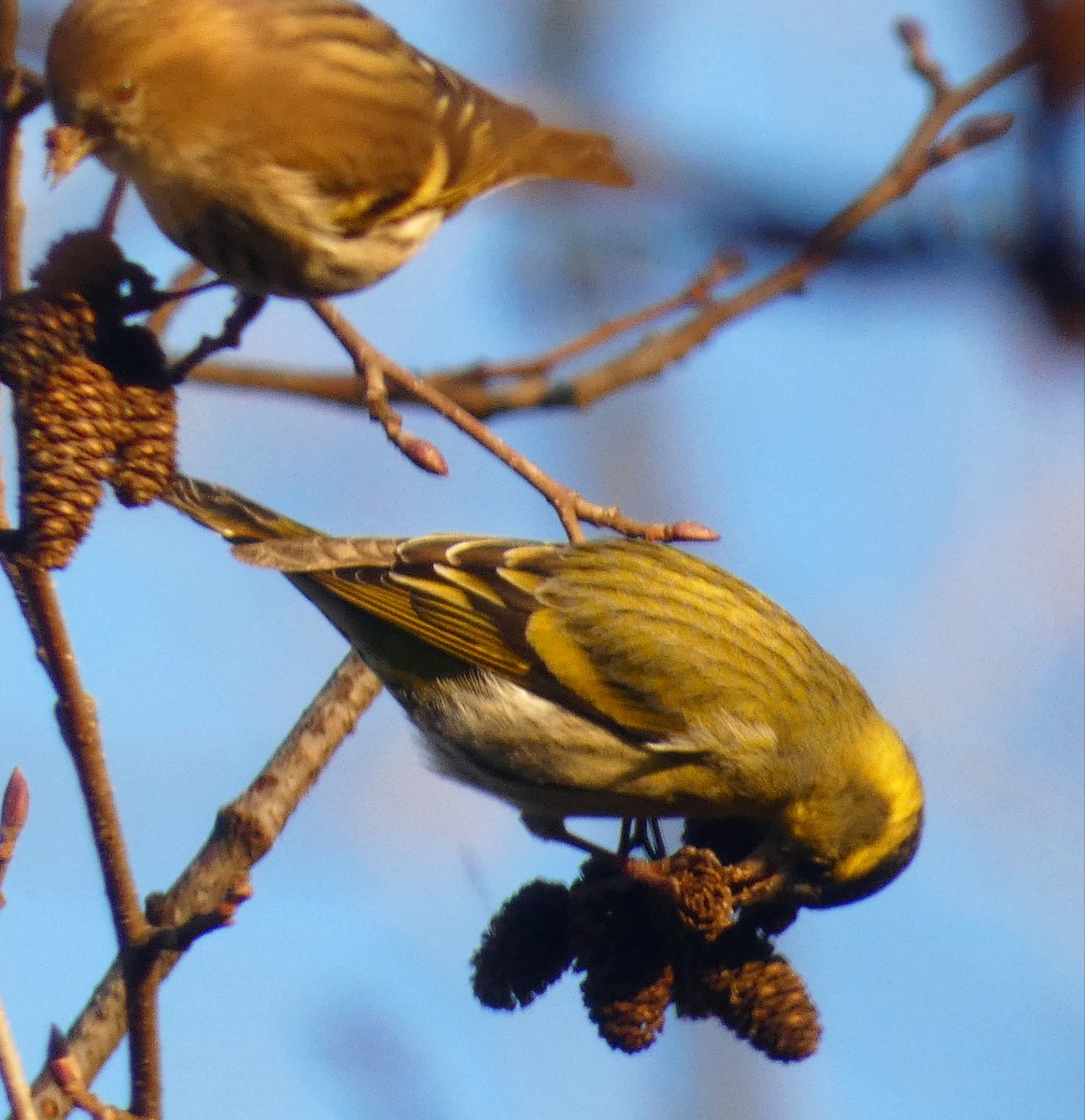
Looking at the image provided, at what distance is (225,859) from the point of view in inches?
110

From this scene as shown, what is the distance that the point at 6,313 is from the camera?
218cm

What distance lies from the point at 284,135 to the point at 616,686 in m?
1.48

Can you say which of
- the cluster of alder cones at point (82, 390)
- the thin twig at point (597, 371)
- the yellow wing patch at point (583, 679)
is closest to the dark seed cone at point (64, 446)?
the cluster of alder cones at point (82, 390)

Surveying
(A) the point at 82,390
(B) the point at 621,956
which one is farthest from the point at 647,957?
(A) the point at 82,390

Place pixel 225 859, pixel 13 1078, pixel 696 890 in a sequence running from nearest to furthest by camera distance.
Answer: pixel 13 1078 < pixel 696 890 < pixel 225 859

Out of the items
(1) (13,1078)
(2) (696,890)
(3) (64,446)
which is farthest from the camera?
(2) (696,890)

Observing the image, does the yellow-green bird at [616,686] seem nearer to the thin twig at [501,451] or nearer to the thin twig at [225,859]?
the thin twig at [225,859]

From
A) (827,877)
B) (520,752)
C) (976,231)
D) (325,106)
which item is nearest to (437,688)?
(520,752)

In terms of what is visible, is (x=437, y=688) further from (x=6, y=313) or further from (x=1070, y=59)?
(x=1070, y=59)

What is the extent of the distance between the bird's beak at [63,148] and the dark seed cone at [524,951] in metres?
1.51

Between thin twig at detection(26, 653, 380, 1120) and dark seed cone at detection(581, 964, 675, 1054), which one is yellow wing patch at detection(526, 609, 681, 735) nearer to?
thin twig at detection(26, 653, 380, 1120)

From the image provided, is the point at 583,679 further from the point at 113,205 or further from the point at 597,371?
the point at 113,205

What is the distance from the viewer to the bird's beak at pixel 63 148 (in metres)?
2.52

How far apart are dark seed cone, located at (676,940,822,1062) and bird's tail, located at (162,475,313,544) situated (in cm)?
144
